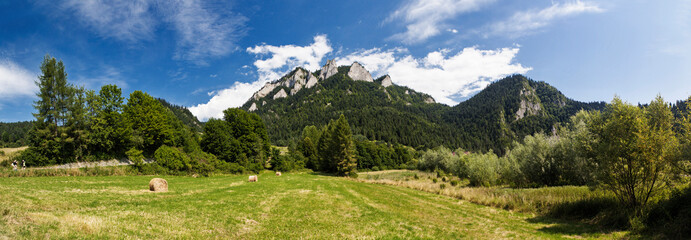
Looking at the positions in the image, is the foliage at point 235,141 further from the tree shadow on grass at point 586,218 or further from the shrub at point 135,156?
the tree shadow on grass at point 586,218

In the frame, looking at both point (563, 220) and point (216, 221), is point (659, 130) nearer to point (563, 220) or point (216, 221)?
point (563, 220)

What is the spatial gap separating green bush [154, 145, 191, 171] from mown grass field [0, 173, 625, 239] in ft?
75.7

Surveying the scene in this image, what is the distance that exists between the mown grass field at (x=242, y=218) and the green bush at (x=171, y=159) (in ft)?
75.7

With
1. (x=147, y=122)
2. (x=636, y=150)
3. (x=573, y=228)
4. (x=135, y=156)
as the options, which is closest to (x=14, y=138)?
(x=147, y=122)

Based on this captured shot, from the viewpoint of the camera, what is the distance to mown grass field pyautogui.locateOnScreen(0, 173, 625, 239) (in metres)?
8.45

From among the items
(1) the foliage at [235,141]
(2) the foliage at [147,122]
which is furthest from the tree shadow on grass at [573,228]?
(2) the foliage at [147,122]

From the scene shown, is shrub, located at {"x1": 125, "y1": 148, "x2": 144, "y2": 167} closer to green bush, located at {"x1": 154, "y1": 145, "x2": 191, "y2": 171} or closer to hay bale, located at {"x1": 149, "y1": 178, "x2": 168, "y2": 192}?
green bush, located at {"x1": 154, "y1": 145, "x2": 191, "y2": 171}

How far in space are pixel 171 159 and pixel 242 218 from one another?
110 ft

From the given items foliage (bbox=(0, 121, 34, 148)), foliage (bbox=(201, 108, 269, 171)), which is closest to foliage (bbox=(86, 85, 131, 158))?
foliage (bbox=(0, 121, 34, 148))

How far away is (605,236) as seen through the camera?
13.9 metres

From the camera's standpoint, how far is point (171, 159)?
1539 inches

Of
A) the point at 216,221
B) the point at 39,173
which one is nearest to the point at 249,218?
the point at 216,221

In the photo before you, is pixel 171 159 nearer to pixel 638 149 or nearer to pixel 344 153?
pixel 344 153

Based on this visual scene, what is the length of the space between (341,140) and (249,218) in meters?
47.6
